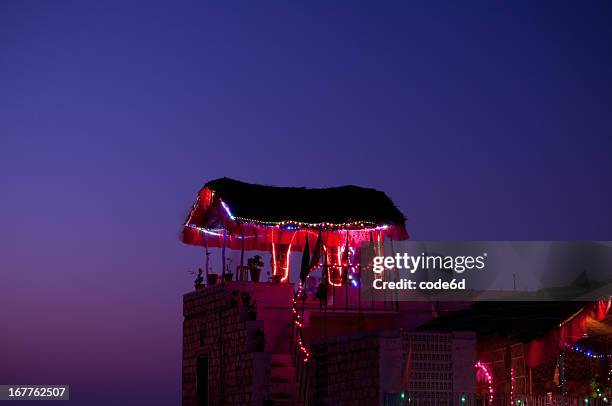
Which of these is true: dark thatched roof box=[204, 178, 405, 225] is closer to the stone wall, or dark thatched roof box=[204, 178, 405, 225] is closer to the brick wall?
the stone wall

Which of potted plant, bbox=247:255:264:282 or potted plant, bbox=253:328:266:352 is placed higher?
potted plant, bbox=247:255:264:282

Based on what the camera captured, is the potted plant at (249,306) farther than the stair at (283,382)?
Yes

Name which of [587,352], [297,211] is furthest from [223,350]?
[587,352]

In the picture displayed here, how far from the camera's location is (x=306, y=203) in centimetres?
2856

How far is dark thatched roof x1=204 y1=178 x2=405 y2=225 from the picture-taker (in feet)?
91.6

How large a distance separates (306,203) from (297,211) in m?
0.41

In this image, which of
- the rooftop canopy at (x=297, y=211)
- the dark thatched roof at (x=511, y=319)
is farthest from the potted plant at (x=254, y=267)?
the dark thatched roof at (x=511, y=319)

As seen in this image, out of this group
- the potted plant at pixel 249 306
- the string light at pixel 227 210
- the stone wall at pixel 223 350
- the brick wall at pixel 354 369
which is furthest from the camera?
the string light at pixel 227 210

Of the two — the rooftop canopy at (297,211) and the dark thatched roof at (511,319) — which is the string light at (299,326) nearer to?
the rooftop canopy at (297,211)

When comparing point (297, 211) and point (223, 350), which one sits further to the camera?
point (297, 211)

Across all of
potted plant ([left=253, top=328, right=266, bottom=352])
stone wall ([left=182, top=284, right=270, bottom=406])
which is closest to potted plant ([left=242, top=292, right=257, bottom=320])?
stone wall ([left=182, top=284, right=270, bottom=406])

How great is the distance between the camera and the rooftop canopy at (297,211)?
27.9 metres

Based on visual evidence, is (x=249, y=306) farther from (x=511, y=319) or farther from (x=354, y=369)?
(x=511, y=319)

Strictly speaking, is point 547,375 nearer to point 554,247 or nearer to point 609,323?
point 609,323
